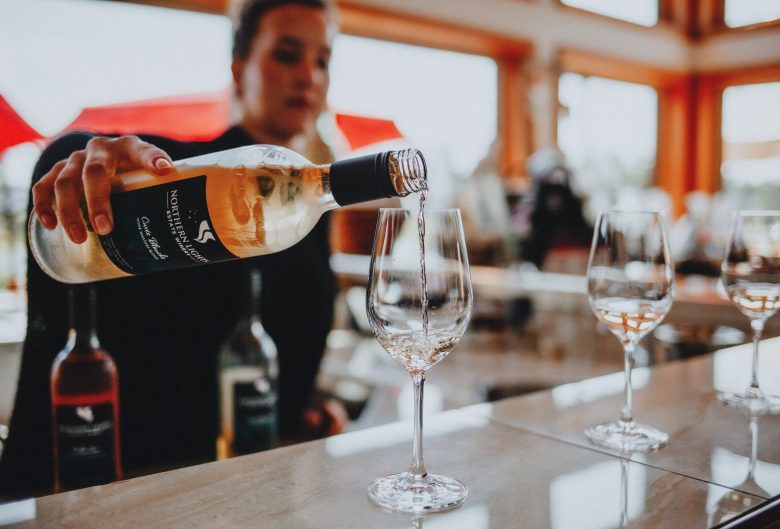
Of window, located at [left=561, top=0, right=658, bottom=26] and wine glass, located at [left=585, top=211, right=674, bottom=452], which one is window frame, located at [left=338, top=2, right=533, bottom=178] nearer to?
window, located at [left=561, top=0, right=658, bottom=26]

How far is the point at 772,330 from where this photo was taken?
2488 millimetres

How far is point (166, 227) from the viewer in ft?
2.31

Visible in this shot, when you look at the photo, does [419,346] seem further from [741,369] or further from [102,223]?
[741,369]

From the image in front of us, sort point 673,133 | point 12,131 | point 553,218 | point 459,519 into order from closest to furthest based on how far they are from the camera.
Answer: point 459,519 → point 12,131 → point 553,218 → point 673,133

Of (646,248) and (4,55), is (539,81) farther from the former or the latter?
(646,248)

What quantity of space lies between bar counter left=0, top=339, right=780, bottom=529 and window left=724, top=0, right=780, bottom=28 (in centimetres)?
907

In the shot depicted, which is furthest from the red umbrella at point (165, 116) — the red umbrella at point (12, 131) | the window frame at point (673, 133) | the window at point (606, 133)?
the window frame at point (673, 133)

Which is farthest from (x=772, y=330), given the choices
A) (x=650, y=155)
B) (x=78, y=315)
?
(x=650, y=155)

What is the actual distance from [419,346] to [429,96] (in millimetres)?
6562

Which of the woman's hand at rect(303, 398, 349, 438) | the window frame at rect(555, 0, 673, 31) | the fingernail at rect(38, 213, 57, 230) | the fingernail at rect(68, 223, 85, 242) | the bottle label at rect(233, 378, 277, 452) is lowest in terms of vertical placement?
the woman's hand at rect(303, 398, 349, 438)

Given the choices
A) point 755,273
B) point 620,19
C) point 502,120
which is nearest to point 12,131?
point 755,273

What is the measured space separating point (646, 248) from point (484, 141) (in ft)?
22.3

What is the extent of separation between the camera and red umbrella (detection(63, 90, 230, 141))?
3742 millimetres

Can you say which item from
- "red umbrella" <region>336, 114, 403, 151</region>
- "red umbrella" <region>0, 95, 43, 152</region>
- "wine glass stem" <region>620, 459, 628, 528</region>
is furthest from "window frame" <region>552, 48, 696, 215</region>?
"wine glass stem" <region>620, 459, 628, 528</region>
